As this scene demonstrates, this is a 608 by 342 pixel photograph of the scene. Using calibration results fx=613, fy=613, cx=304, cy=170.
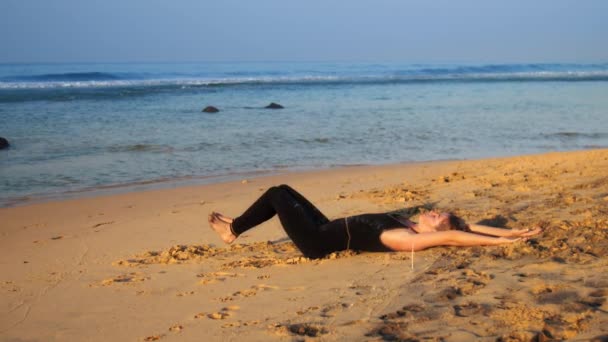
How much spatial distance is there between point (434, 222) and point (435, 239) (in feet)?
0.57

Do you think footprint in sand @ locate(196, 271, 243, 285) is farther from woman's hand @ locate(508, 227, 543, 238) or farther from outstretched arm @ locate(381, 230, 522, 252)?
woman's hand @ locate(508, 227, 543, 238)

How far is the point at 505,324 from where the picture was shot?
3205 millimetres

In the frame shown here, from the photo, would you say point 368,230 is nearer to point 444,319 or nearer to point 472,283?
point 472,283

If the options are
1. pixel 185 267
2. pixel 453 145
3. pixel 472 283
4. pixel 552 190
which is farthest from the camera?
pixel 453 145

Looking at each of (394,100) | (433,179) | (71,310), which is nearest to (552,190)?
(433,179)

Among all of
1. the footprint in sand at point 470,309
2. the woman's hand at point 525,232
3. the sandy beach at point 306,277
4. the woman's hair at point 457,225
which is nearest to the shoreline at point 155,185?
the sandy beach at point 306,277

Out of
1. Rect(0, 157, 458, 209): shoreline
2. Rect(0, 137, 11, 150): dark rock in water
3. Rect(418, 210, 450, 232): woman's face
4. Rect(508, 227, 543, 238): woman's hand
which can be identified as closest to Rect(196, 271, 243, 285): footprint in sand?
Rect(418, 210, 450, 232): woman's face

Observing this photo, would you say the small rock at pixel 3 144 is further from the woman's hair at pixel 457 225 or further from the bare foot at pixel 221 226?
the woman's hair at pixel 457 225

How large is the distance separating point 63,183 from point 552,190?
675 cm

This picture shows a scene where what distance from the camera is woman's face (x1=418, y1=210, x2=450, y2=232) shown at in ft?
16.0

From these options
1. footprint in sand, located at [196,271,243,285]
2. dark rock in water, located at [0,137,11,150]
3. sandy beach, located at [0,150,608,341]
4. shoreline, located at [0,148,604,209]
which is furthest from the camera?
dark rock in water, located at [0,137,11,150]

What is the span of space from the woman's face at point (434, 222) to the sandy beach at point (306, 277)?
0.17 m

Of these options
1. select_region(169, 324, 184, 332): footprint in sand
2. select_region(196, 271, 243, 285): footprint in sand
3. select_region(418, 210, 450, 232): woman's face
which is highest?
select_region(418, 210, 450, 232): woman's face

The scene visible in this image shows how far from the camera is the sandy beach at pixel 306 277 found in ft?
11.0
